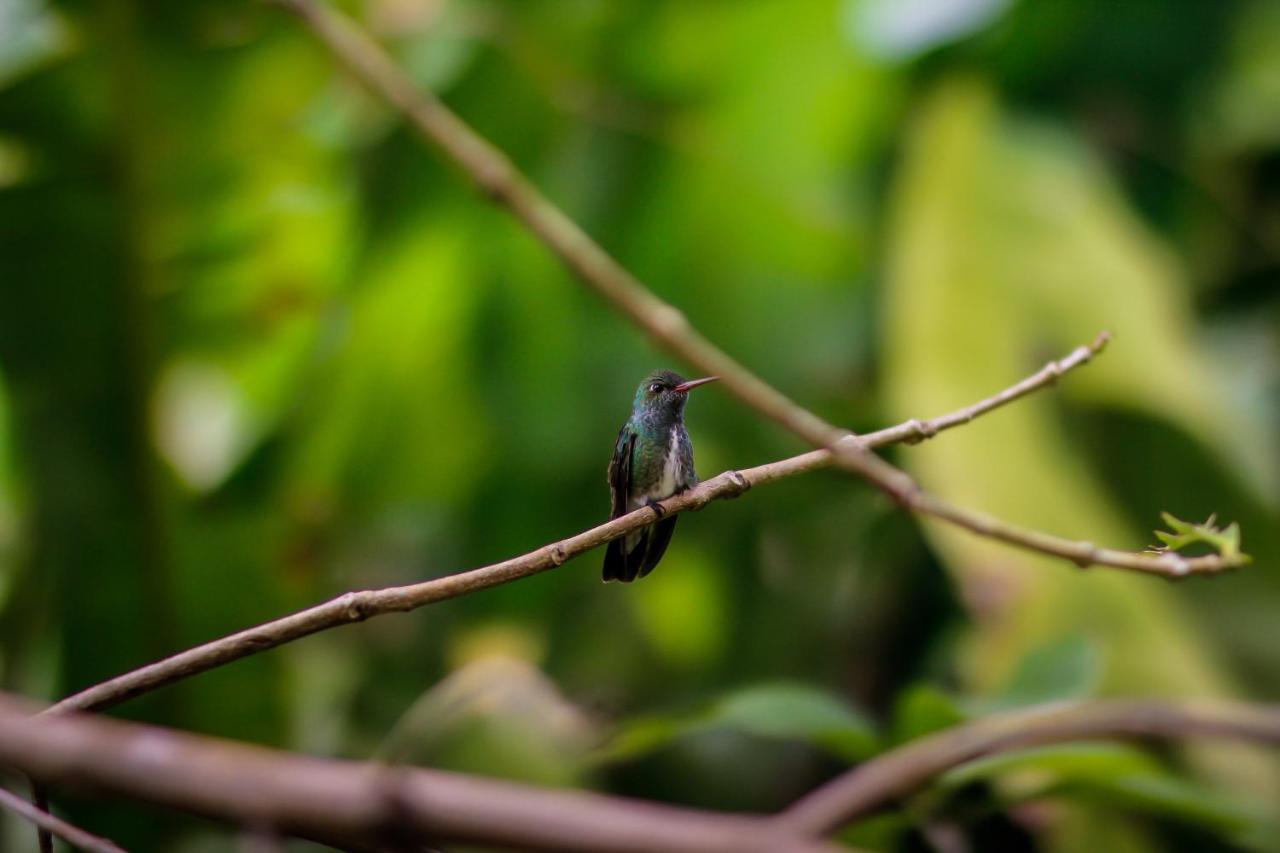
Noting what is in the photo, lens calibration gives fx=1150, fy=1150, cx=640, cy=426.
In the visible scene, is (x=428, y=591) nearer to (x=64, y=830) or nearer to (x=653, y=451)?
(x=64, y=830)

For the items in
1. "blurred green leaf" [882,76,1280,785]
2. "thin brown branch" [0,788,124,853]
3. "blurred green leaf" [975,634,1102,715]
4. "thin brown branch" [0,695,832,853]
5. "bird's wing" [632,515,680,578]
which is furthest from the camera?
"blurred green leaf" [882,76,1280,785]

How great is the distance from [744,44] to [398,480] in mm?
1297

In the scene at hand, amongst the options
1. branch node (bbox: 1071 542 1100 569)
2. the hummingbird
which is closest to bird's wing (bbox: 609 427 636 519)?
the hummingbird

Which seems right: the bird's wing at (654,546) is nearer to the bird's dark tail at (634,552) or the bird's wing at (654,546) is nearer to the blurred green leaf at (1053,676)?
the bird's dark tail at (634,552)

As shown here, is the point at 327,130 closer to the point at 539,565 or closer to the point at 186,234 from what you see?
the point at 186,234

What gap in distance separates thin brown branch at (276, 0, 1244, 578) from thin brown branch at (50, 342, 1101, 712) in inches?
Answer: 1.0

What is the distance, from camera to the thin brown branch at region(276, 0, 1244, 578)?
2.13ft

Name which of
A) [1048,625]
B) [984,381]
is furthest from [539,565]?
[984,381]

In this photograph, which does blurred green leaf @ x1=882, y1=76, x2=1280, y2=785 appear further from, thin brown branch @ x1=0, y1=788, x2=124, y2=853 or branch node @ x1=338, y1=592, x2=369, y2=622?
thin brown branch @ x1=0, y1=788, x2=124, y2=853

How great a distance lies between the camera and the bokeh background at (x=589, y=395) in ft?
6.30

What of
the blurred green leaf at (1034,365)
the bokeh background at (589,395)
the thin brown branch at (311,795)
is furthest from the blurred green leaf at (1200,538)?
the blurred green leaf at (1034,365)

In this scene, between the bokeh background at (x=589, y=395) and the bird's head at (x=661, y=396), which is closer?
the bird's head at (x=661, y=396)

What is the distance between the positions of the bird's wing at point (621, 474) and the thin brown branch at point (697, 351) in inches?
4.9

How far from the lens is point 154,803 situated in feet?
1.35
